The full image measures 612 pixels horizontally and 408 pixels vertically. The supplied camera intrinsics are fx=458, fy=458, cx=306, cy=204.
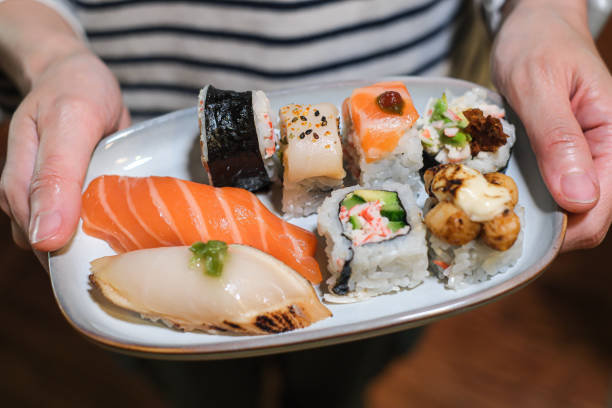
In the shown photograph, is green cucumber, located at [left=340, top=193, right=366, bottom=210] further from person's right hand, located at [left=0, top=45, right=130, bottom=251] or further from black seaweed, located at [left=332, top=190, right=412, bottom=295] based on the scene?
person's right hand, located at [left=0, top=45, right=130, bottom=251]

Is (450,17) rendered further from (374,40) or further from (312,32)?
(312,32)

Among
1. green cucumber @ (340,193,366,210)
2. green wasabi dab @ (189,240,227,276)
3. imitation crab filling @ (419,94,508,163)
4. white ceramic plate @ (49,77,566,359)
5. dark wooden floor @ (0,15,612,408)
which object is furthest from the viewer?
dark wooden floor @ (0,15,612,408)

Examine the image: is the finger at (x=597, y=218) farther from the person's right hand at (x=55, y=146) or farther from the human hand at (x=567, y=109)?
the person's right hand at (x=55, y=146)

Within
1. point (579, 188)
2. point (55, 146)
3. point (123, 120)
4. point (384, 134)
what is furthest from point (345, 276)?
point (123, 120)

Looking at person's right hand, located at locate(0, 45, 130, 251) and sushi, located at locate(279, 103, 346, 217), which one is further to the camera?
sushi, located at locate(279, 103, 346, 217)

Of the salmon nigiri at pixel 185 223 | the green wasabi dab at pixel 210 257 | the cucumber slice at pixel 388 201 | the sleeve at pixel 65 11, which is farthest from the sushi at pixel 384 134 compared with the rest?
the sleeve at pixel 65 11

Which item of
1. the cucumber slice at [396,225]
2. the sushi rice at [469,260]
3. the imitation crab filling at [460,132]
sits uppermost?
the imitation crab filling at [460,132]

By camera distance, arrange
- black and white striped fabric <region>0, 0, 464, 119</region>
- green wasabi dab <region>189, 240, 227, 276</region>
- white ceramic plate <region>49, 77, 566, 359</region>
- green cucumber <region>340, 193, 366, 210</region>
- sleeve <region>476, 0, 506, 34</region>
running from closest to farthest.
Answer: white ceramic plate <region>49, 77, 566, 359</region>
green wasabi dab <region>189, 240, 227, 276</region>
green cucumber <region>340, 193, 366, 210</region>
black and white striped fabric <region>0, 0, 464, 119</region>
sleeve <region>476, 0, 506, 34</region>

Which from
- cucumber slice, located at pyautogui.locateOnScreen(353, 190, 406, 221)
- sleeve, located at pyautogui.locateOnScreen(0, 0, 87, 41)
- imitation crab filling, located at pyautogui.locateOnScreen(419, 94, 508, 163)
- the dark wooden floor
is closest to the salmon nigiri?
cucumber slice, located at pyautogui.locateOnScreen(353, 190, 406, 221)
